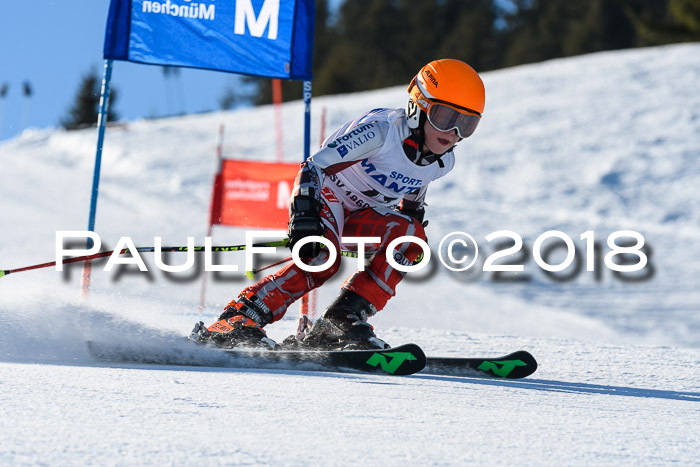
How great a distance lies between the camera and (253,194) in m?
7.70

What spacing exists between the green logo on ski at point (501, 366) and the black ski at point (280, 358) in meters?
Result: 0.42

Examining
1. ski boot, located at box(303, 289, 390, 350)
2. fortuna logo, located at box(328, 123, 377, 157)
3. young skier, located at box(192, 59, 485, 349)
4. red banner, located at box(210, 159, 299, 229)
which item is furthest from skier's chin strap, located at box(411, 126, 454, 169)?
red banner, located at box(210, 159, 299, 229)

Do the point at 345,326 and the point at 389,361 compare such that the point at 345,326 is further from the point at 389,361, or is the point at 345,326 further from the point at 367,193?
the point at 367,193

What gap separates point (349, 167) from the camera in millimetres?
3807

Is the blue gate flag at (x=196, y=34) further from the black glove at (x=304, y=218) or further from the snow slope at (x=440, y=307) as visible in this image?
the black glove at (x=304, y=218)

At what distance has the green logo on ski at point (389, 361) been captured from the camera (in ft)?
10.6

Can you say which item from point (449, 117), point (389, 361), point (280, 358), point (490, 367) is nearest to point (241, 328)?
point (280, 358)

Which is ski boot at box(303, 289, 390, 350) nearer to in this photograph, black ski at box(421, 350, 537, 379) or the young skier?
the young skier

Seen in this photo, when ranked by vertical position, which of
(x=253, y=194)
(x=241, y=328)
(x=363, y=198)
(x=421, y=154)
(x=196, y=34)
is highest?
(x=196, y=34)

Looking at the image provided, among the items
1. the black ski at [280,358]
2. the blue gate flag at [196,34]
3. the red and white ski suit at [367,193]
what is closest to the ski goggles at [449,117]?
the red and white ski suit at [367,193]

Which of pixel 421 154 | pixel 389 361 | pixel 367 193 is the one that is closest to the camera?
pixel 389 361

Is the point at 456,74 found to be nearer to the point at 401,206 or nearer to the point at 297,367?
the point at 401,206

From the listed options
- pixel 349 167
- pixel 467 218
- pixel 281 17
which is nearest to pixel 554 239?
pixel 467 218

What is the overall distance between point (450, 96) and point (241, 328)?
1343mm
